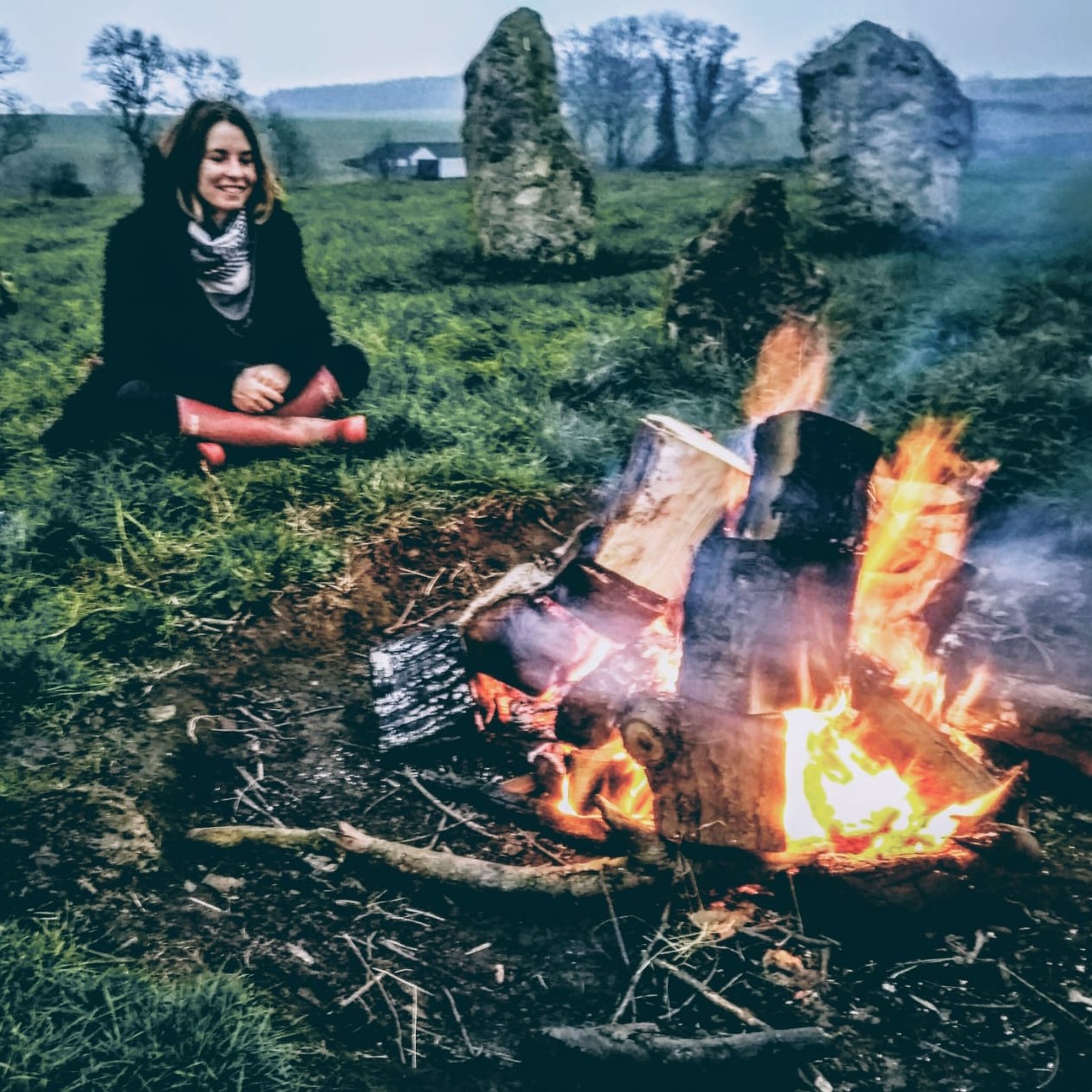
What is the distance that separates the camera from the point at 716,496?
3.14 metres

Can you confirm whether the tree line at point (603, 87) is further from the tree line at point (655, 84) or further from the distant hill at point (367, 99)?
the distant hill at point (367, 99)

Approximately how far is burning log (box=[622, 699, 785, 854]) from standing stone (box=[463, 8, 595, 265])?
8.13 m

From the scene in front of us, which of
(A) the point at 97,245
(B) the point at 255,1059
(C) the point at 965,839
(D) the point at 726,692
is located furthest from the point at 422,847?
(A) the point at 97,245

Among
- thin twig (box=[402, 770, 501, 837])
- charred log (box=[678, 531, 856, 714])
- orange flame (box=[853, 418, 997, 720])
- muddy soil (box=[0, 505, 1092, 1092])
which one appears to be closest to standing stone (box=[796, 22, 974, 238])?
orange flame (box=[853, 418, 997, 720])

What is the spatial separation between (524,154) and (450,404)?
5.05 metres

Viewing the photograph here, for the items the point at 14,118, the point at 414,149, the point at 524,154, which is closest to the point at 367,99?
the point at 414,149

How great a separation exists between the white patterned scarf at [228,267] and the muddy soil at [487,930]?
2774mm

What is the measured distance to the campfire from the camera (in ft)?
8.24

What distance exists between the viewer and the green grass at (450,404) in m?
3.81

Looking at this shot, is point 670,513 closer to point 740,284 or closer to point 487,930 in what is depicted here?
point 487,930

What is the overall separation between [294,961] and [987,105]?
13.4 meters

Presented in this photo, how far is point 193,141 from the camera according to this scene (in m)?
4.53

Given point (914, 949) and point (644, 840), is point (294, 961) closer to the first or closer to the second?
point (644, 840)

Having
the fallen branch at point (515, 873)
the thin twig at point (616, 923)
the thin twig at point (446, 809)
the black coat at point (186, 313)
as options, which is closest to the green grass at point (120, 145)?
the black coat at point (186, 313)
